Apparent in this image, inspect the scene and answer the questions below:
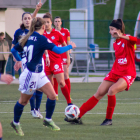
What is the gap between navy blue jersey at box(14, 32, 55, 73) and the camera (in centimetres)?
503

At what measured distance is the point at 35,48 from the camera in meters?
5.04

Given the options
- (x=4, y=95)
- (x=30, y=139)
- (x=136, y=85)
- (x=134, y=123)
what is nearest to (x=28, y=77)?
(x=30, y=139)

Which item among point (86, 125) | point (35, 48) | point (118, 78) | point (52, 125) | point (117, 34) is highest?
point (117, 34)

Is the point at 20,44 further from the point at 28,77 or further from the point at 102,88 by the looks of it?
the point at 102,88

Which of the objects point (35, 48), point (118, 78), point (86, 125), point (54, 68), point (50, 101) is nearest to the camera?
point (35, 48)

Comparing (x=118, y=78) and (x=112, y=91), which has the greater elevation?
(x=118, y=78)

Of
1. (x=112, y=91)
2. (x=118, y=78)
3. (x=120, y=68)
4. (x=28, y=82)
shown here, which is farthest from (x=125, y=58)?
(x=28, y=82)

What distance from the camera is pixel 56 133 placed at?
530 centimetres

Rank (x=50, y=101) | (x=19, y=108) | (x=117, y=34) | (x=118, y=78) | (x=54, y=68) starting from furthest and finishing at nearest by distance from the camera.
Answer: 1. (x=54, y=68)
2. (x=118, y=78)
3. (x=117, y=34)
4. (x=50, y=101)
5. (x=19, y=108)

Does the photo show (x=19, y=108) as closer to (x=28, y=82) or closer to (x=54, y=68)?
(x=28, y=82)

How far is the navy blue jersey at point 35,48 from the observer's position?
5031 mm

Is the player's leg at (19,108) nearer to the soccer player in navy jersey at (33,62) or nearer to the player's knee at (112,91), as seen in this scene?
the soccer player in navy jersey at (33,62)

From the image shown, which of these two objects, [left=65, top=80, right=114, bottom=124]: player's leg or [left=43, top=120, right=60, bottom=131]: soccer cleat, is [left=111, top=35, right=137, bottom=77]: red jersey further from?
[left=43, top=120, right=60, bottom=131]: soccer cleat

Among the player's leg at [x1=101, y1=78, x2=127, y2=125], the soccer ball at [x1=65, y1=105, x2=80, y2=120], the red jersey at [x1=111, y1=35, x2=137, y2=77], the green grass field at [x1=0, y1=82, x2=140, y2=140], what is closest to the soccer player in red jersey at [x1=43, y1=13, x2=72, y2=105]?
the green grass field at [x1=0, y1=82, x2=140, y2=140]
